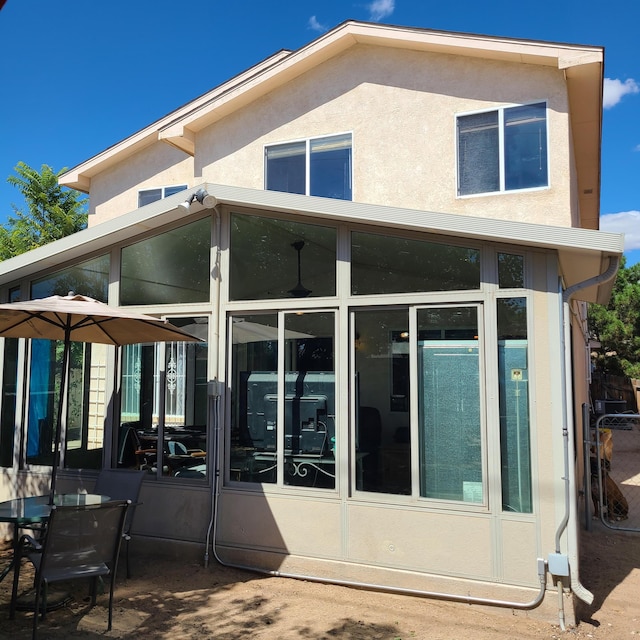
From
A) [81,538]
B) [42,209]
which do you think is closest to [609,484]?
[81,538]

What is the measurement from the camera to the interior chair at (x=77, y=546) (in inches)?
161

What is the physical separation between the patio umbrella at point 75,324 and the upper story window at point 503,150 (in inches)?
213

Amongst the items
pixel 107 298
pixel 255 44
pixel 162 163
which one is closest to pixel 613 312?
pixel 255 44

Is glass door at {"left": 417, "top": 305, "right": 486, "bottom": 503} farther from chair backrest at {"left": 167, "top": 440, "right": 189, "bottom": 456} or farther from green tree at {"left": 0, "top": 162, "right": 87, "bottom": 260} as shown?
green tree at {"left": 0, "top": 162, "right": 87, "bottom": 260}

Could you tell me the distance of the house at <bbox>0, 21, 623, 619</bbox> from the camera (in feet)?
15.9

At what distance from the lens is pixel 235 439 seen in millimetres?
5996

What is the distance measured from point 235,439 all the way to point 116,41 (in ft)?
41.2

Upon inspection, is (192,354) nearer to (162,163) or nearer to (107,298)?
(107,298)

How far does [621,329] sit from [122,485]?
21.3 m

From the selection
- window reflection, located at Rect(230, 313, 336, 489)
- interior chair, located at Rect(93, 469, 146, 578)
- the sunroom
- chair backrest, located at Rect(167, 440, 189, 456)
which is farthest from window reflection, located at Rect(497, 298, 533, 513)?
interior chair, located at Rect(93, 469, 146, 578)

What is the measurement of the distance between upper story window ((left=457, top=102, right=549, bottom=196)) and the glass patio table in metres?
6.70

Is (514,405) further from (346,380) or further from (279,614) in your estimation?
(279,614)

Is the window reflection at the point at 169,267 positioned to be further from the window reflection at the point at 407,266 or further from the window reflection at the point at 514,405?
the window reflection at the point at 514,405

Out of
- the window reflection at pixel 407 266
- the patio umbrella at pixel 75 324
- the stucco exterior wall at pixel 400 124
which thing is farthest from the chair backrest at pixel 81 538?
the stucco exterior wall at pixel 400 124
